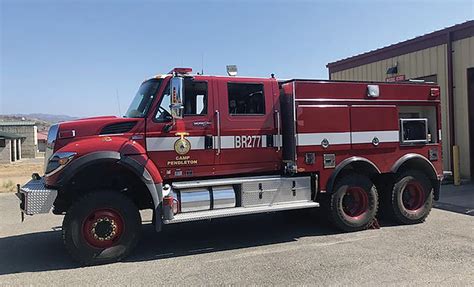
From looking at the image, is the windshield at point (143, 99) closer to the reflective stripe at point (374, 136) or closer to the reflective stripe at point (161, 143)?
the reflective stripe at point (161, 143)

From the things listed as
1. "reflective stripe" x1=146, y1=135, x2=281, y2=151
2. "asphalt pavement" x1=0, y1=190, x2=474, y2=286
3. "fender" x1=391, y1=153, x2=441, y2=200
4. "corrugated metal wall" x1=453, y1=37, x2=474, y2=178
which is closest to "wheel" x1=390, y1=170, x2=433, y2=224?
"fender" x1=391, y1=153, x2=441, y2=200

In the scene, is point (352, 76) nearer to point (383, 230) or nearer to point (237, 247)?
point (383, 230)

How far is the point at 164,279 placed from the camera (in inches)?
217

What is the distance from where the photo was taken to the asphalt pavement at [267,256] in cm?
545

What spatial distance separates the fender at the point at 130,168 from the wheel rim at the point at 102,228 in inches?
22.8

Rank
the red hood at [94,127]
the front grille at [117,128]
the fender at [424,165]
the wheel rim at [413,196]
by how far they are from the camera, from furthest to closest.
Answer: the wheel rim at [413,196]
the fender at [424,165]
the front grille at [117,128]
the red hood at [94,127]

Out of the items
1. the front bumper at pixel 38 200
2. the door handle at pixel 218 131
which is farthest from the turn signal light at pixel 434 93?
the front bumper at pixel 38 200

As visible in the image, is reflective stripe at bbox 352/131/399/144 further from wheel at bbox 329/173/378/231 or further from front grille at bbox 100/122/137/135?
front grille at bbox 100/122/137/135

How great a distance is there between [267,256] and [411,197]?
3874 mm

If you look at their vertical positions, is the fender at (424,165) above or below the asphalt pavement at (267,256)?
above

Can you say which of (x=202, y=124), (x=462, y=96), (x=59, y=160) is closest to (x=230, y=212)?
(x=202, y=124)

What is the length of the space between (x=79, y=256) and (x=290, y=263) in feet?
9.88

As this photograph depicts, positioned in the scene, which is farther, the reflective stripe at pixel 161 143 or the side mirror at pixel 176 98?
the reflective stripe at pixel 161 143

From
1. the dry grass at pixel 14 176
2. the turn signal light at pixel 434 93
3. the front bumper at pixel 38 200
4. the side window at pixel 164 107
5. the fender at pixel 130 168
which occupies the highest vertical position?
the turn signal light at pixel 434 93
